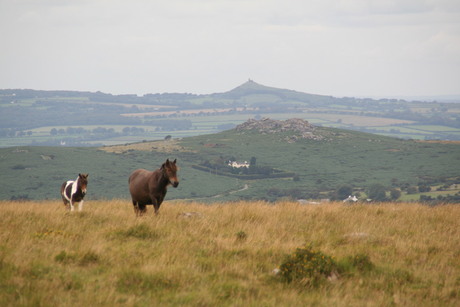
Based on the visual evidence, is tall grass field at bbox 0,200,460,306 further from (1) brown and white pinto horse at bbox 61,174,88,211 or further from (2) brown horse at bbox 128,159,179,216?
(1) brown and white pinto horse at bbox 61,174,88,211

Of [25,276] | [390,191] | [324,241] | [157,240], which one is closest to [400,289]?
[324,241]

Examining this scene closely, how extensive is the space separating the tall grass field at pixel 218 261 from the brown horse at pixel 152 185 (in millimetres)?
684

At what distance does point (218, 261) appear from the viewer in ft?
39.7

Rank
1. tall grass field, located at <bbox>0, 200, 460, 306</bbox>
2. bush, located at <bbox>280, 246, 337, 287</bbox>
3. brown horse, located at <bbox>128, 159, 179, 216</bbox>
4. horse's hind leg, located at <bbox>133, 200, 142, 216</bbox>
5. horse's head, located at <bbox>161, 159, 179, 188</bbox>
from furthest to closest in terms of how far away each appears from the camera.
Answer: horse's hind leg, located at <bbox>133, 200, 142, 216</bbox>, brown horse, located at <bbox>128, 159, 179, 216</bbox>, horse's head, located at <bbox>161, 159, 179, 188</bbox>, bush, located at <bbox>280, 246, 337, 287</bbox>, tall grass field, located at <bbox>0, 200, 460, 306</bbox>

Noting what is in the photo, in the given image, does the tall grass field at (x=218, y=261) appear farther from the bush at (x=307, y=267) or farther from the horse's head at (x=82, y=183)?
the horse's head at (x=82, y=183)

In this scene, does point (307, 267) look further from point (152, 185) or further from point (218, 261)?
point (152, 185)

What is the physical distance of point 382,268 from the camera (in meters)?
12.3

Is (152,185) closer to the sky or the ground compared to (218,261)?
closer to the sky

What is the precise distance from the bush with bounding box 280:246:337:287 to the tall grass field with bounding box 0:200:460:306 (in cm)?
2

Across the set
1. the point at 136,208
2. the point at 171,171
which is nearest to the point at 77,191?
the point at 136,208

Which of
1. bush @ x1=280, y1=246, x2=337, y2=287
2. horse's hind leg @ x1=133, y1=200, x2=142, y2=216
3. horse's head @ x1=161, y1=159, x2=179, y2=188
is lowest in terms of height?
horse's hind leg @ x1=133, y1=200, x2=142, y2=216

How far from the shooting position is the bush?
445 inches

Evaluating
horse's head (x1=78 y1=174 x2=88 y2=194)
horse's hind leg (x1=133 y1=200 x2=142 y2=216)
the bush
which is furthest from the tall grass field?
horse's head (x1=78 y1=174 x2=88 y2=194)

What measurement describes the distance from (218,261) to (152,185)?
6025mm
